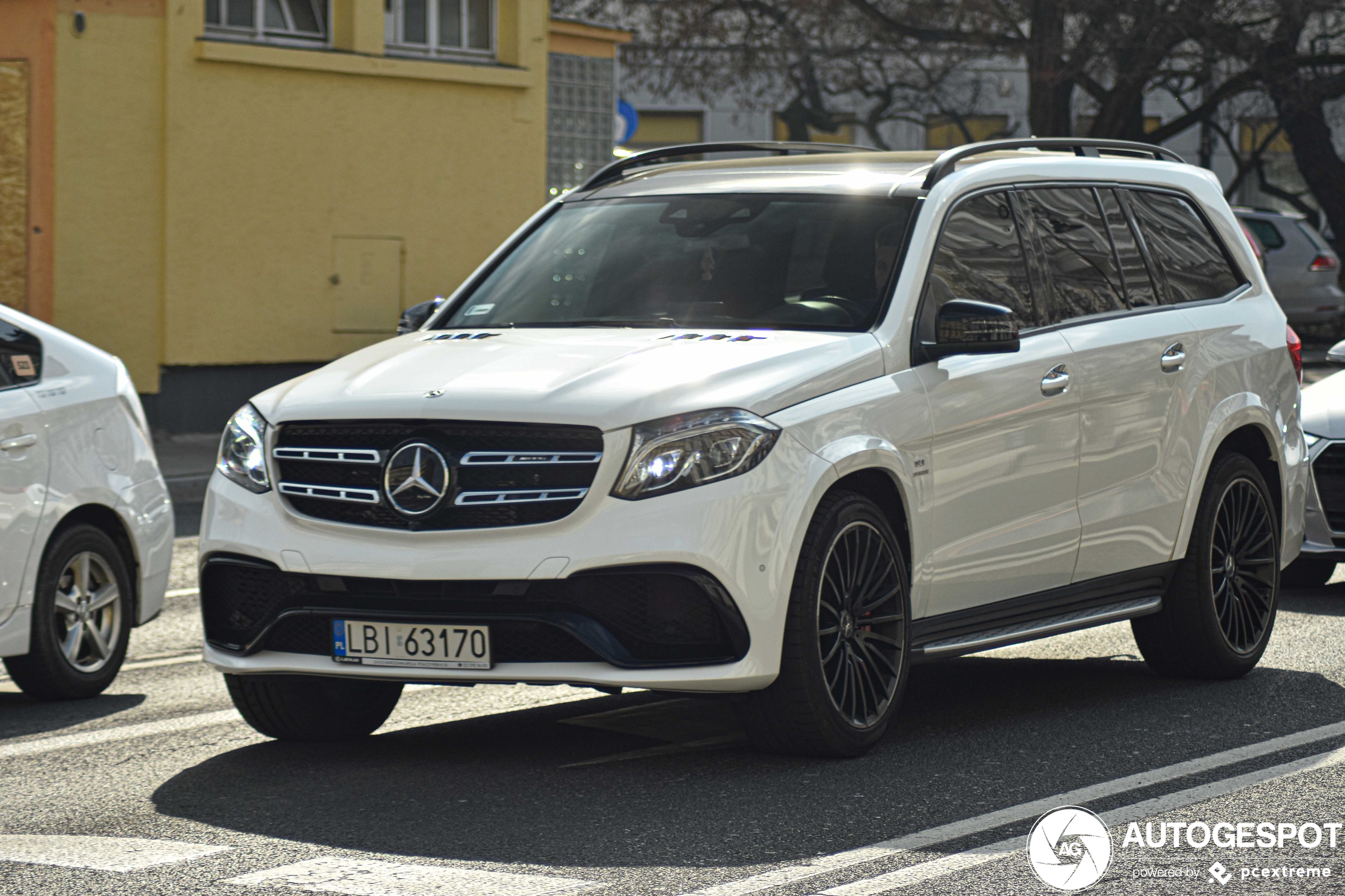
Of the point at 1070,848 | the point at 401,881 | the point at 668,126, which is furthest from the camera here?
the point at 668,126

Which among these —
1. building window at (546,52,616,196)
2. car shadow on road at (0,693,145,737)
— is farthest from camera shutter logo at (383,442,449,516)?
building window at (546,52,616,196)

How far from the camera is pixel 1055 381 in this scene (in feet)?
22.6

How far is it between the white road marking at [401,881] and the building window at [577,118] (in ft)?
58.0

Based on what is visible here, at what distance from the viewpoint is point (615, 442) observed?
18.3 ft

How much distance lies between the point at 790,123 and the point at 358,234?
25.6 metres

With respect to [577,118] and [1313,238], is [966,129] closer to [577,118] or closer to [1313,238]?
[1313,238]

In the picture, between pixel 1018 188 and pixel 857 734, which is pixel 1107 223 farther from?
pixel 857 734

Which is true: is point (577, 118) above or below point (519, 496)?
above

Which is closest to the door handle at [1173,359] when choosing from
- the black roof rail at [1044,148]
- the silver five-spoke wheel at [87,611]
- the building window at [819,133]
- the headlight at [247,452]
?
the black roof rail at [1044,148]

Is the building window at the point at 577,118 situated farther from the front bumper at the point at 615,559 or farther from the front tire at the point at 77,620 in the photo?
the front bumper at the point at 615,559

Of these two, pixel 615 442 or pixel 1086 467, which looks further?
pixel 1086 467

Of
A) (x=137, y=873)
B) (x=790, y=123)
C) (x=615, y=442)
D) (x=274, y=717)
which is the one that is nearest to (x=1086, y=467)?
(x=615, y=442)

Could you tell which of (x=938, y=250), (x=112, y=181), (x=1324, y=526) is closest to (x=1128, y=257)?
(x=938, y=250)

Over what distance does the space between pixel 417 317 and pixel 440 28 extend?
1407 cm
